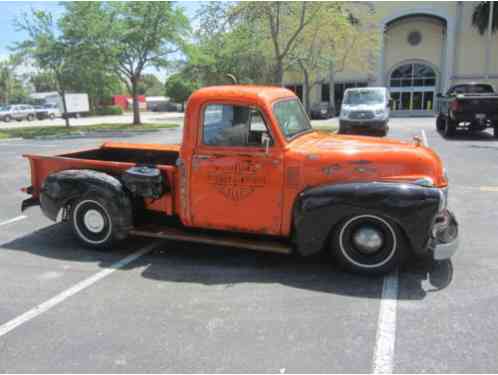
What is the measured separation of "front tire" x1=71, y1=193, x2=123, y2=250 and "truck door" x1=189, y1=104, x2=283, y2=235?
114 cm

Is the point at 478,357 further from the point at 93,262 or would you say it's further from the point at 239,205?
the point at 93,262

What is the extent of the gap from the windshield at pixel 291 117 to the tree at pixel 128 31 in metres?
21.0

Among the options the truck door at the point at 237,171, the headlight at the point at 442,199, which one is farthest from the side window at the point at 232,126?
the headlight at the point at 442,199

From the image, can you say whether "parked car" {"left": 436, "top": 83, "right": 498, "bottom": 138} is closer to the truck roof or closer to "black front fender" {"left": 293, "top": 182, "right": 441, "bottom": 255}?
the truck roof

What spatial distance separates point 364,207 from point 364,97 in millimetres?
15560

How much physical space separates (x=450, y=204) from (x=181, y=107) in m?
63.4

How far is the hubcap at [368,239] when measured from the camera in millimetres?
4324

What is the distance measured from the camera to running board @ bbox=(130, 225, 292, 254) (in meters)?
4.52

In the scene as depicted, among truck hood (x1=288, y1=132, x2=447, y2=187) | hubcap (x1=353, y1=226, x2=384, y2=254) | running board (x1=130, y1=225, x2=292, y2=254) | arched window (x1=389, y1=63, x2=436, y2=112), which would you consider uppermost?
arched window (x1=389, y1=63, x2=436, y2=112)

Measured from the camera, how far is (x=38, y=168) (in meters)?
5.66

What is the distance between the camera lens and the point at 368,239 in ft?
14.3

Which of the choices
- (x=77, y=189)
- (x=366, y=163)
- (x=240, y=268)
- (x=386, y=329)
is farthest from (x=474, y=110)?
(x=77, y=189)

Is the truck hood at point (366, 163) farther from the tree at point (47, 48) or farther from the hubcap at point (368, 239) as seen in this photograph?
the tree at point (47, 48)

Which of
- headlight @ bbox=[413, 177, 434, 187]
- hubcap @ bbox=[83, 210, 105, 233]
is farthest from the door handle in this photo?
headlight @ bbox=[413, 177, 434, 187]
